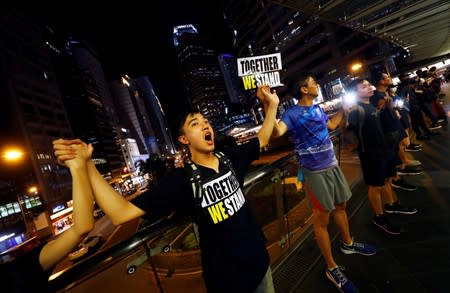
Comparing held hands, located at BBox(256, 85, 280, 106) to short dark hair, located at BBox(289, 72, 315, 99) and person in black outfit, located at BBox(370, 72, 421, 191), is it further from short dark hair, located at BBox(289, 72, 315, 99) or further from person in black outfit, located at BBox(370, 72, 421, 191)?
person in black outfit, located at BBox(370, 72, 421, 191)

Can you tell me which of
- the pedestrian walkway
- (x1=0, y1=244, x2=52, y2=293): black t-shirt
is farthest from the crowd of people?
the pedestrian walkway

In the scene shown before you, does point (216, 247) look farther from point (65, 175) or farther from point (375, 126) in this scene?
point (65, 175)

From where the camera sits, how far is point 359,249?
10.1 ft

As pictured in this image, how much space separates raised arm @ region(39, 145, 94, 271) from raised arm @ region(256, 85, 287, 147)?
148 centimetres

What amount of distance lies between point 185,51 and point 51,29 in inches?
3610

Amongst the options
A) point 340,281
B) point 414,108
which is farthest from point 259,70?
point 414,108

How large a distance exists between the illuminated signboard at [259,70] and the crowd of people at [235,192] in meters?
0.34

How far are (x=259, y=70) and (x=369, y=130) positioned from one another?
2039mm

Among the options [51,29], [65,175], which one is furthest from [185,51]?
[65,175]

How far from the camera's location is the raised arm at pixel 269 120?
7.49 ft

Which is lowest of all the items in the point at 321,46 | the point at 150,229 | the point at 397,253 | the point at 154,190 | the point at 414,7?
the point at 397,253

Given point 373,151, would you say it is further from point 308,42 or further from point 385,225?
point 308,42

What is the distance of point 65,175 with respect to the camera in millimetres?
51188

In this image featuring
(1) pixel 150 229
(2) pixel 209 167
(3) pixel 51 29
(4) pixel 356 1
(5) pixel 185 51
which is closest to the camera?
(2) pixel 209 167
